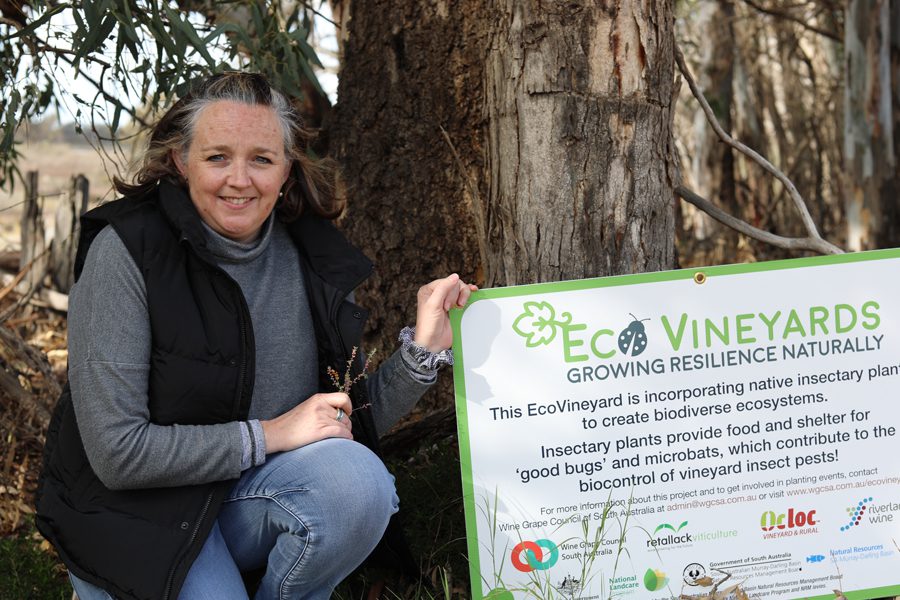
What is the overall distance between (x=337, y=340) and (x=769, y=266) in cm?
119

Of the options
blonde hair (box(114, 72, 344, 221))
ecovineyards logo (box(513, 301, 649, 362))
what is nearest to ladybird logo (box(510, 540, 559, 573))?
ecovineyards logo (box(513, 301, 649, 362))

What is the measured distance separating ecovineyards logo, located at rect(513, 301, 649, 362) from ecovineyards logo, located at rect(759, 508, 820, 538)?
58cm

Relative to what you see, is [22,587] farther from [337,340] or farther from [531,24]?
[531,24]

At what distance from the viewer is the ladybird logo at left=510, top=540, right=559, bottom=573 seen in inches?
108

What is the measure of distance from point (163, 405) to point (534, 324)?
964 mm

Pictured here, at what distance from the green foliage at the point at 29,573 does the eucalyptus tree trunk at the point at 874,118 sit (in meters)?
6.95

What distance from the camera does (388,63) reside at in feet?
13.2

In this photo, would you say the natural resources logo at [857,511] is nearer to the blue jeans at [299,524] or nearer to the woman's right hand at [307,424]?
the blue jeans at [299,524]

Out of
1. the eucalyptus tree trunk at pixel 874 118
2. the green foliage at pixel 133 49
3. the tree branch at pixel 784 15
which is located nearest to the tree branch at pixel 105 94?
the green foliage at pixel 133 49

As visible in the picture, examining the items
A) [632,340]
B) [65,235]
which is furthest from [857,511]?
[65,235]

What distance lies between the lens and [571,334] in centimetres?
279

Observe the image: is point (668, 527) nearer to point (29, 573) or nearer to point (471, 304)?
point (471, 304)

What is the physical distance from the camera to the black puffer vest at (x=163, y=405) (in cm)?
243

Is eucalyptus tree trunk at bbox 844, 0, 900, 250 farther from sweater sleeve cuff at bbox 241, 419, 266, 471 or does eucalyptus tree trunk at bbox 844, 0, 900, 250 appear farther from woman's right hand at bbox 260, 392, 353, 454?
sweater sleeve cuff at bbox 241, 419, 266, 471
